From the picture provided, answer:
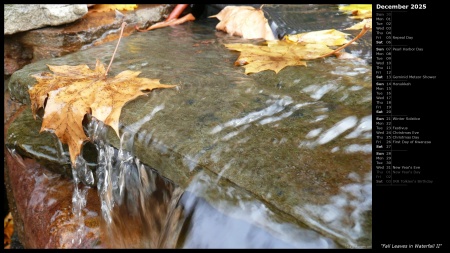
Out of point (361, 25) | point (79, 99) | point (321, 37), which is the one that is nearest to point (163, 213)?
point (79, 99)

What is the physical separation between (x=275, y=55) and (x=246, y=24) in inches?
24.3

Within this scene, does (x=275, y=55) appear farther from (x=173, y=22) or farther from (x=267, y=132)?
(x=173, y=22)

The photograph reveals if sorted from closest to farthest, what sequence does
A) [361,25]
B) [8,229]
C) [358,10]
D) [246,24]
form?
[361,25] → [246,24] → [358,10] → [8,229]

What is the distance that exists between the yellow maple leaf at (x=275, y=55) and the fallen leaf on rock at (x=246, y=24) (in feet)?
1.02

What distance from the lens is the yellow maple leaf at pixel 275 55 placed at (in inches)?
73.0

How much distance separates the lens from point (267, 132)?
1.37 meters

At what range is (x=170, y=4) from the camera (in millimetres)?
2961

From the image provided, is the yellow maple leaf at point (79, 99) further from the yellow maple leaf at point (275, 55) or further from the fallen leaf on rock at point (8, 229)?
the fallen leaf on rock at point (8, 229)

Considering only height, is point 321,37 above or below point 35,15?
below

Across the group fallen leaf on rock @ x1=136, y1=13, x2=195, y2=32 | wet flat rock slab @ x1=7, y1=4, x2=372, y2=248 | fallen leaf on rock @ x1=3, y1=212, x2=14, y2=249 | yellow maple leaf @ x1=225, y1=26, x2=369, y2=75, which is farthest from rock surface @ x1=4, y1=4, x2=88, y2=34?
fallen leaf on rock @ x1=3, y1=212, x2=14, y2=249

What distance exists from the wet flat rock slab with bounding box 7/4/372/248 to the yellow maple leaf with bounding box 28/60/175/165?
5cm

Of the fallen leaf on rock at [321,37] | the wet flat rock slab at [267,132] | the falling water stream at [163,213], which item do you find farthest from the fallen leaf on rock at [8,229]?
the fallen leaf on rock at [321,37]

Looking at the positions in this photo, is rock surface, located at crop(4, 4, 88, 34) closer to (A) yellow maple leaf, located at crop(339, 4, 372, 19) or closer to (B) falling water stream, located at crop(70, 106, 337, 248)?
(B) falling water stream, located at crop(70, 106, 337, 248)
